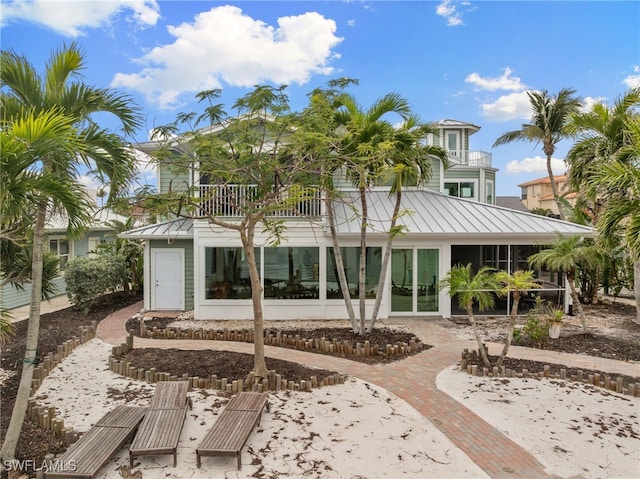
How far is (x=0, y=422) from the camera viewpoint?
5.77m

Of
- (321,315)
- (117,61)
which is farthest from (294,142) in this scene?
(321,315)

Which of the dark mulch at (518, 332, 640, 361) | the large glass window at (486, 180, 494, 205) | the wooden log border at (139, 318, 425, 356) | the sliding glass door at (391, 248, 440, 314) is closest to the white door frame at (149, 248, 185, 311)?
the wooden log border at (139, 318, 425, 356)

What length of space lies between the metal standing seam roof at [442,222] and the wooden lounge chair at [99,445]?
8147 mm

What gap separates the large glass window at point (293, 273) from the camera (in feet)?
44.3

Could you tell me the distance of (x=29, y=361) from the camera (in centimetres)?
498

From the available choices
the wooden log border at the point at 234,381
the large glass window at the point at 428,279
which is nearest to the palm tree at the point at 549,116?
the large glass window at the point at 428,279

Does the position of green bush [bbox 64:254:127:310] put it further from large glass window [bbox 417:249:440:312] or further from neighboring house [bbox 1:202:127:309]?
large glass window [bbox 417:249:440:312]

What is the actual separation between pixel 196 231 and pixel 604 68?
1351 cm

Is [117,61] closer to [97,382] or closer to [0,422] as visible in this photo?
[97,382]

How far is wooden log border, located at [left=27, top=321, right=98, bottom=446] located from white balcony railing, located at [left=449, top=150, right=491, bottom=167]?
78.9 feet

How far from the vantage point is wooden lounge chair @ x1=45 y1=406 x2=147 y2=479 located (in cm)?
436

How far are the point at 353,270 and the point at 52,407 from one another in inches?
366

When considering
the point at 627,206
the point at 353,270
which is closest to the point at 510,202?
the point at 353,270

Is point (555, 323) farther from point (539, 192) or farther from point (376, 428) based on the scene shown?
point (539, 192)
